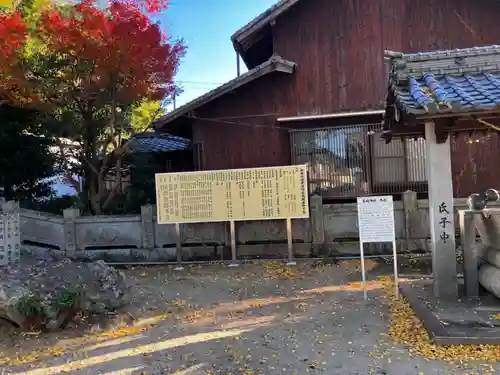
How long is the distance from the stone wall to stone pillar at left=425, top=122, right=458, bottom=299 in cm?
472

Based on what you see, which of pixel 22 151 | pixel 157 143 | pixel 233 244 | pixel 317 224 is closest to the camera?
pixel 233 244

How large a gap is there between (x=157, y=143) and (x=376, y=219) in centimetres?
1202

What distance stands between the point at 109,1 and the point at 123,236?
627cm

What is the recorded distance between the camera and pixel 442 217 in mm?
6844

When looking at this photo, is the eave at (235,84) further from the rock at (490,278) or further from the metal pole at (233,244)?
the rock at (490,278)

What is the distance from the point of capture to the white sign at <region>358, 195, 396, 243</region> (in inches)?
296

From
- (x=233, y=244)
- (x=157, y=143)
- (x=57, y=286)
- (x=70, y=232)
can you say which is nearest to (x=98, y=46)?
(x=70, y=232)

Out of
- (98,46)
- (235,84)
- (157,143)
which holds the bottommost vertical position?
(157,143)

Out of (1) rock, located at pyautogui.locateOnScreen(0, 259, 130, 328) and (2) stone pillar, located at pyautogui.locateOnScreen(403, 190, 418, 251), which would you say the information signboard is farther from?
(1) rock, located at pyautogui.locateOnScreen(0, 259, 130, 328)

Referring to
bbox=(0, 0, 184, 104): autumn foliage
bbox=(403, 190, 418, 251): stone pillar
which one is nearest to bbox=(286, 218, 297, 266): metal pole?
bbox=(403, 190, 418, 251): stone pillar

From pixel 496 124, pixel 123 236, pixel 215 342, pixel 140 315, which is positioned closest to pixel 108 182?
pixel 123 236

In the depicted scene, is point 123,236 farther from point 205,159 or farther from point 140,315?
point 140,315

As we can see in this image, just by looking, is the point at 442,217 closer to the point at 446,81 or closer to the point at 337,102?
the point at 446,81

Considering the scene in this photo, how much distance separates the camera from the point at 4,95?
11.6 metres
